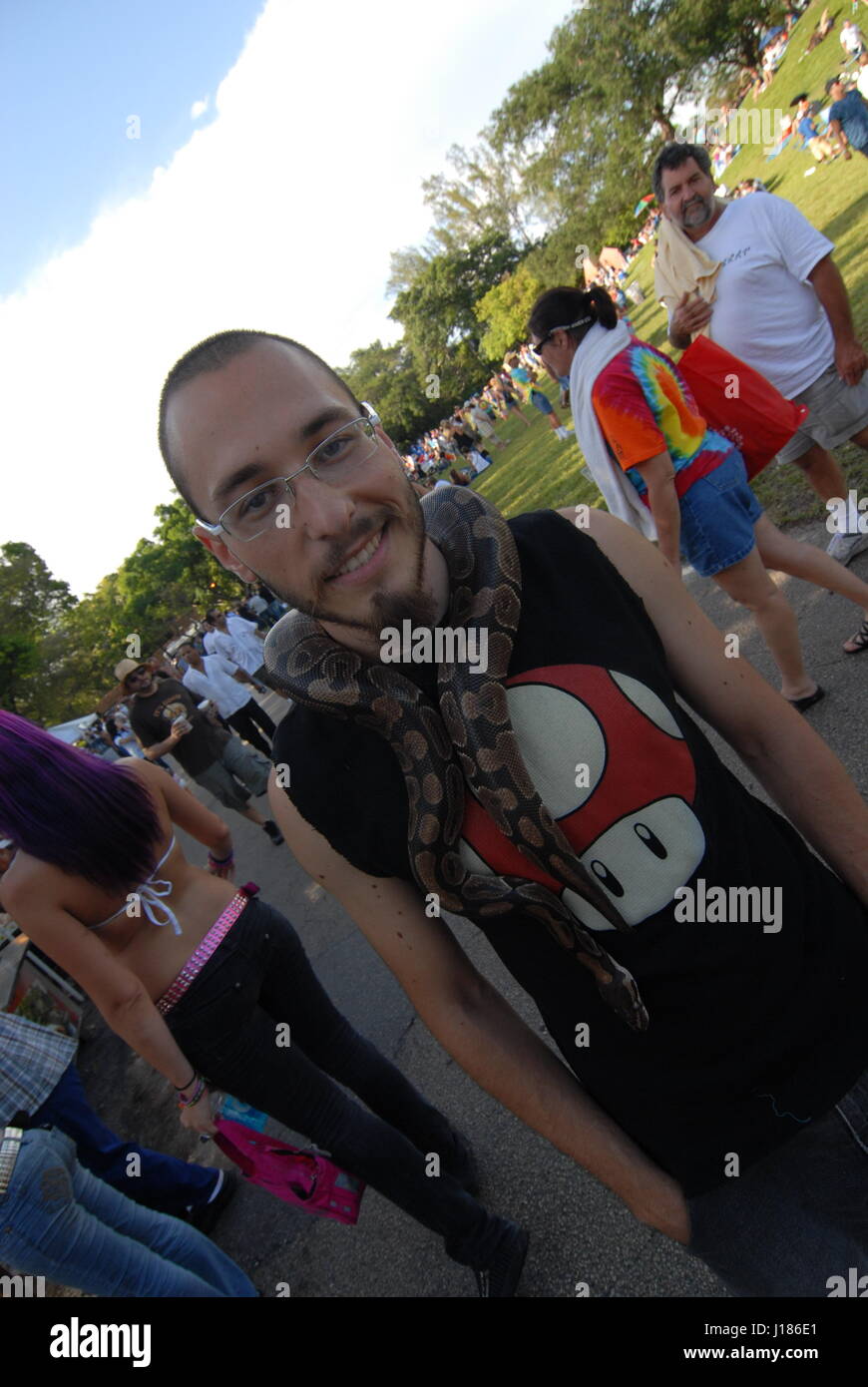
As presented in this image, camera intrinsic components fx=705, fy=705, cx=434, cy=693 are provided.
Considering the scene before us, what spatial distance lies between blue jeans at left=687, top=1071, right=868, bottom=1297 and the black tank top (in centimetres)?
8

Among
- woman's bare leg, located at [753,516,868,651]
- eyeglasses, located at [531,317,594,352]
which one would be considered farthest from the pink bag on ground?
eyeglasses, located at [531,317,594,352]

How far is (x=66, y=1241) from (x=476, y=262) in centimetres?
7401

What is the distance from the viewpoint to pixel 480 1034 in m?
1.89

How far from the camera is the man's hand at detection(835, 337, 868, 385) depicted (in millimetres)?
4773

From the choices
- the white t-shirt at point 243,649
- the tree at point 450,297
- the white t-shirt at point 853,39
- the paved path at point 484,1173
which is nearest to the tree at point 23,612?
the white t-shirt at point 243,649

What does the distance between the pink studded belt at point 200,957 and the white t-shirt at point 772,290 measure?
16.4ft

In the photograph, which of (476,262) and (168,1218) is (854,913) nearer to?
(168,1218)

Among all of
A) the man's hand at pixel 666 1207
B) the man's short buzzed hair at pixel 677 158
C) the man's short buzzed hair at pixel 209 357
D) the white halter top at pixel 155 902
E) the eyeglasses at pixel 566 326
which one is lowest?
the man's hand at pixel 666 1207

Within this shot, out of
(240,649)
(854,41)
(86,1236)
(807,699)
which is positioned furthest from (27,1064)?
(854,41)

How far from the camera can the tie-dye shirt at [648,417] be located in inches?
157

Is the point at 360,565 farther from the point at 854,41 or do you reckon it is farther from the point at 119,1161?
the point at 854,41

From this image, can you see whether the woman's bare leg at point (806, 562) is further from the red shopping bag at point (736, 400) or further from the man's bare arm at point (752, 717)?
the man's bare arm at point (752, 717)

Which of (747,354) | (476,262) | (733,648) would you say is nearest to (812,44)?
(476,262)
